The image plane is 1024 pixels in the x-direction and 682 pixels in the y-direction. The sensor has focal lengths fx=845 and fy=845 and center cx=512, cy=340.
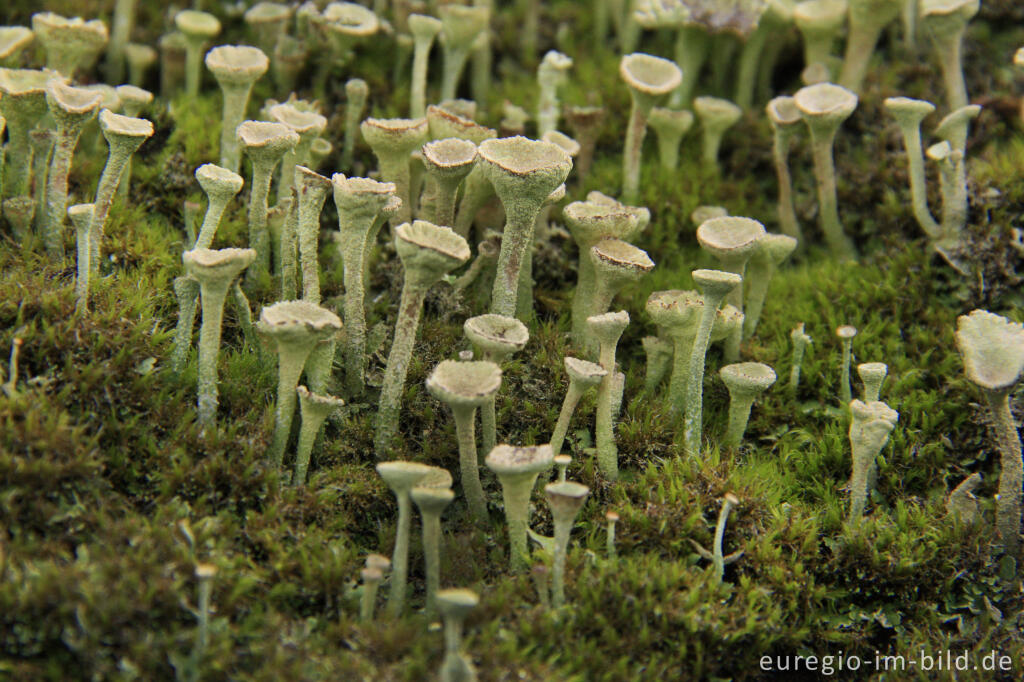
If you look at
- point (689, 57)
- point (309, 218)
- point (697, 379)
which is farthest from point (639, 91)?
point (309, 218)

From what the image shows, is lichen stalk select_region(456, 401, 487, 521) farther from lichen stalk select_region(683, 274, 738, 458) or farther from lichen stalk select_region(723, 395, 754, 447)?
lichen stalk select_region(723, 395, 754, 447)

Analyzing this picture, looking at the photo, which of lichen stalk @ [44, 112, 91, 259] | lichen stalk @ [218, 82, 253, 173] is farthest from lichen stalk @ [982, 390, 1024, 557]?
lichen stalk @ [44, 112, 91, 259]

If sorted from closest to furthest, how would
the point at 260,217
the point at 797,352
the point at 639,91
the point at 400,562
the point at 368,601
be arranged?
the point at 368,601 < the point at 400,562 < the point at 260,217 < the point at 797,352 < the point at 639,91

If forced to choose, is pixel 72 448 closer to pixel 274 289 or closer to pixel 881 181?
pixel 274 289

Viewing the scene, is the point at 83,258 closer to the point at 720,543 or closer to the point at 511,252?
the point at 511,252

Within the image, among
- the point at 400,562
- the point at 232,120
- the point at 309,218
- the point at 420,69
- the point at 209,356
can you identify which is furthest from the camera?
the point at 420,69

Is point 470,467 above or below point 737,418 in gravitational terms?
below

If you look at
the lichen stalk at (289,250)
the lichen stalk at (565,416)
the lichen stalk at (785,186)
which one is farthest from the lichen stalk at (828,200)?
the lichen stalk at (289,250)

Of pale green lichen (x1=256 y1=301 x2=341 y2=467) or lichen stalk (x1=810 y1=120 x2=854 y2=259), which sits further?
lichen stalk (x1=810 y1=120 x2=854 y2=259)

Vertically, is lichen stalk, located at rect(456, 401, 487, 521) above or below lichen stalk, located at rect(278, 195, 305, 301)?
below

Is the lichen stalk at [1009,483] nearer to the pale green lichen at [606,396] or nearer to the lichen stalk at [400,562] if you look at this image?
the pale green lichen at [606,396]
